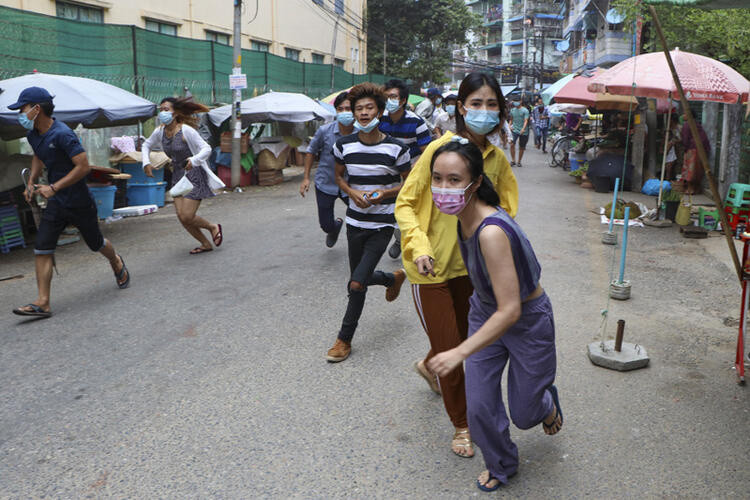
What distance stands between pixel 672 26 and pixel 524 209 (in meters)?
4.82

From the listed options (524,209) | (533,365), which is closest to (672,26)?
(524,209)

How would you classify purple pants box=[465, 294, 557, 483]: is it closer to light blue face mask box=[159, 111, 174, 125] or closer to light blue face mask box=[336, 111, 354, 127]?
light blue face mask box=[336, 111, 354, 127]

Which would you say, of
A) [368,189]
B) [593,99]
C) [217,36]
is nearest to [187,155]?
[368,189]

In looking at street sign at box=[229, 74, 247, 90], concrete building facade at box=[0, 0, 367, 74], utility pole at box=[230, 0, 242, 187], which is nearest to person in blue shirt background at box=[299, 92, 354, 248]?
street sign at box=[229, 74, 247, 90]

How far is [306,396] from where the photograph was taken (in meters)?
3.97

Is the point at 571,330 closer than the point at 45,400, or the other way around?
the point at 45,400

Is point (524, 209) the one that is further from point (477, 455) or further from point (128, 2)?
point (128, 2)

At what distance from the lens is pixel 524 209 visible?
11.1 meters

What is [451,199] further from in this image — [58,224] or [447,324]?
[58,224]

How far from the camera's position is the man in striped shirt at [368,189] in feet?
14.8

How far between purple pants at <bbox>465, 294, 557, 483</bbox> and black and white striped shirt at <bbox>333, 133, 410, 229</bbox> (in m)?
1.79

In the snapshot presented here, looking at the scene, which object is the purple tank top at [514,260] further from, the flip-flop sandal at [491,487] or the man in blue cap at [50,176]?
the man in blue cap at [50,176]

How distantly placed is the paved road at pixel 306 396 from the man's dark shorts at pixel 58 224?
57cm

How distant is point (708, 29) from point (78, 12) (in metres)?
13.1
